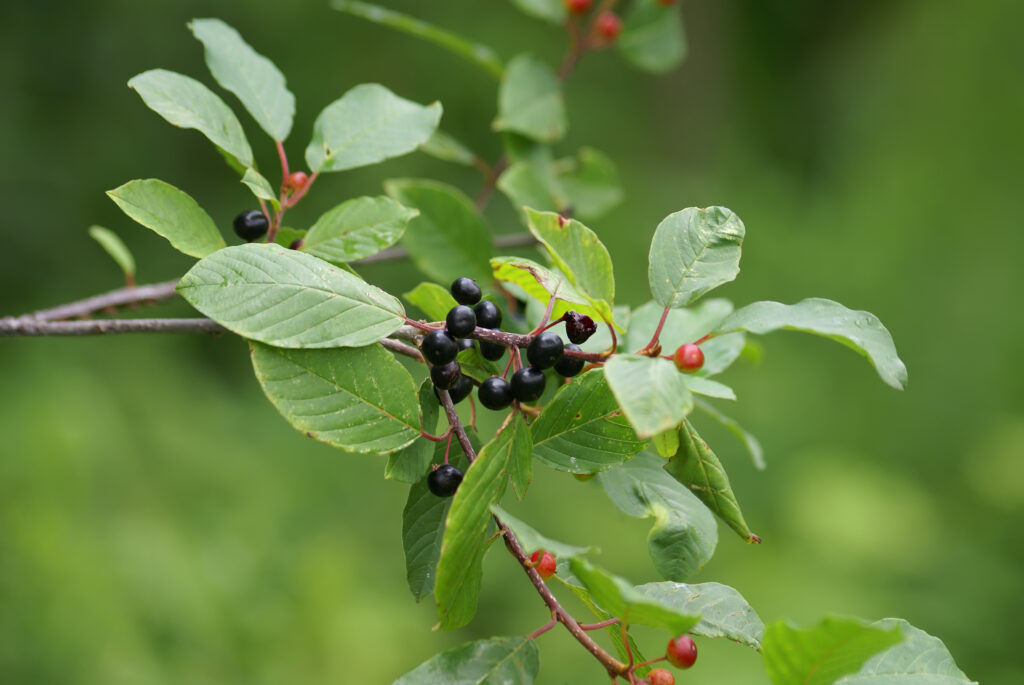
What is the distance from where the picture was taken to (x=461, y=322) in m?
0.65

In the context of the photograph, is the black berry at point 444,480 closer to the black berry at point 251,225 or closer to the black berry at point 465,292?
the black berry at point 465,292

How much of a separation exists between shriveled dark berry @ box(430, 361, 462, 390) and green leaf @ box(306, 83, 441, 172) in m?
0.30

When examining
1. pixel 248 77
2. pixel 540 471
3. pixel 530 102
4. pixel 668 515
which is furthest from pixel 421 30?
pixel 540 471

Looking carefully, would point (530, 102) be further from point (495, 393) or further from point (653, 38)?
point (495, 393)

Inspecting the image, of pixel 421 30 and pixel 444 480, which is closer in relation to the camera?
pixel 444 480

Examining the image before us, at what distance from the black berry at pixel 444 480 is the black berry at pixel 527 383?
0.09 meters

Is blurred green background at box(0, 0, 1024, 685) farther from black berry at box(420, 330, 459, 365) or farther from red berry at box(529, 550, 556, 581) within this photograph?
black berry at box(420, 330, 459, 365)

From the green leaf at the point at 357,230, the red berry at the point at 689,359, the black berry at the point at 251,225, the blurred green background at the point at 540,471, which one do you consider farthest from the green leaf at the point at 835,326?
the blurred green background at the point at 540,471

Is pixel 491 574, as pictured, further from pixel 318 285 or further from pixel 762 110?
pixel 762 110

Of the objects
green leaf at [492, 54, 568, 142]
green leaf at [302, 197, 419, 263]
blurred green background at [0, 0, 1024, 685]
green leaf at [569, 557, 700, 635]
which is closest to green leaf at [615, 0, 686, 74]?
green leaf at [492, 54, 568, 142]

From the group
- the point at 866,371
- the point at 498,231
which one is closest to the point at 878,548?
the point at 866,371

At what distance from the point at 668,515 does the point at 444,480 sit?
0.69 ft

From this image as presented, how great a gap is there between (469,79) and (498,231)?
869mm

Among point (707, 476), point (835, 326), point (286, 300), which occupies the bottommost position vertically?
point (707, 476)
